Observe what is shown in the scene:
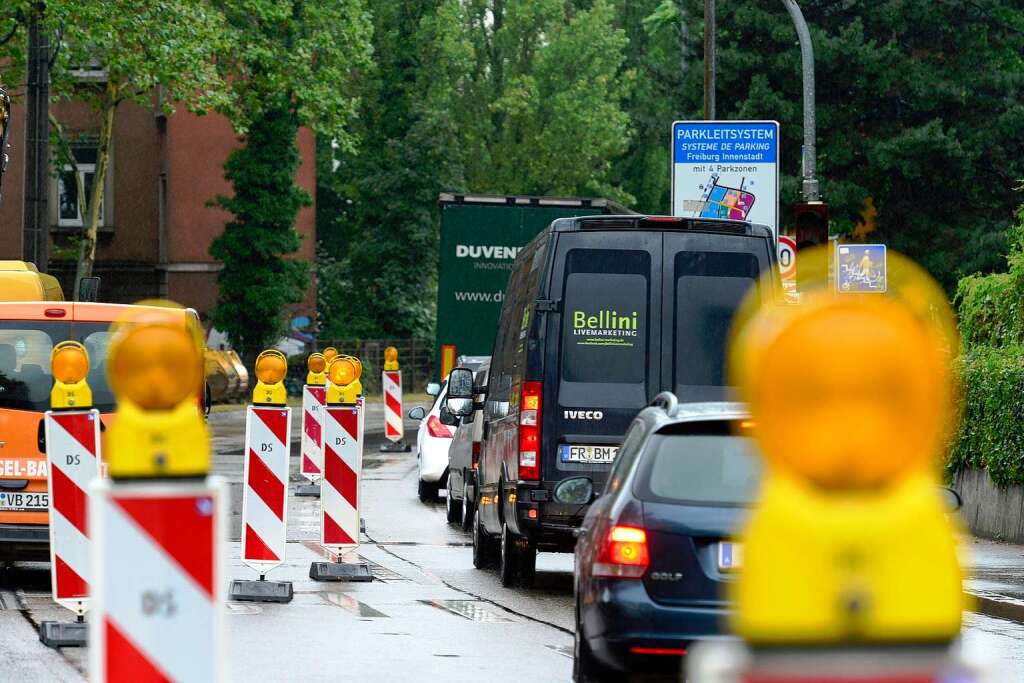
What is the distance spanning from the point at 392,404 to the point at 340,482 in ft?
65.2

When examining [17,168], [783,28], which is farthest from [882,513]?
[17,168]

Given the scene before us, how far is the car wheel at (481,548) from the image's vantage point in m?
16.2

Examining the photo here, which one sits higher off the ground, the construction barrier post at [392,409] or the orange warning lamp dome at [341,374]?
the orange warning lamp dome at [341,374]

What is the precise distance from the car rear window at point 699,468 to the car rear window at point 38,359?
255 inches

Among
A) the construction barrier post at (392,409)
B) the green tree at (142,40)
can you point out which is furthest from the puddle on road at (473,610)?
the green tree at (142,40)

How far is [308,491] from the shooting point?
79.3ft

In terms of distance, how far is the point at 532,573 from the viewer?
14.9 metres

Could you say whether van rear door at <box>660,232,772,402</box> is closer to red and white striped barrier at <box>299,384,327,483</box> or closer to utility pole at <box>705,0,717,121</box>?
red and white striped barrier at <box>299,384,327,483</box>

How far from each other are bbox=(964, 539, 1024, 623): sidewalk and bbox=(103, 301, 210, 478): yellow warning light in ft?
31.5

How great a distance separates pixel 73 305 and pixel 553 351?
11.4 feet

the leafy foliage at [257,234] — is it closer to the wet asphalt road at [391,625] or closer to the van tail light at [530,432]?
the wet asphalt road at [391,625]

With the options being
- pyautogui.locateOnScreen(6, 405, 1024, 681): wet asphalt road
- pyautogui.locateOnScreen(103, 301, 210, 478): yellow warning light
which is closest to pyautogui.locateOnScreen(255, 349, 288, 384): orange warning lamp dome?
pyautogui.locateOnScreen(6, 405, 1024, 681): wet asphalt road

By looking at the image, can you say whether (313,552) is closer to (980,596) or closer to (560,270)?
(560,270)

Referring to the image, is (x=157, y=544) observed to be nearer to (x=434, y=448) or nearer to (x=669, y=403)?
(x=669, y=403)
